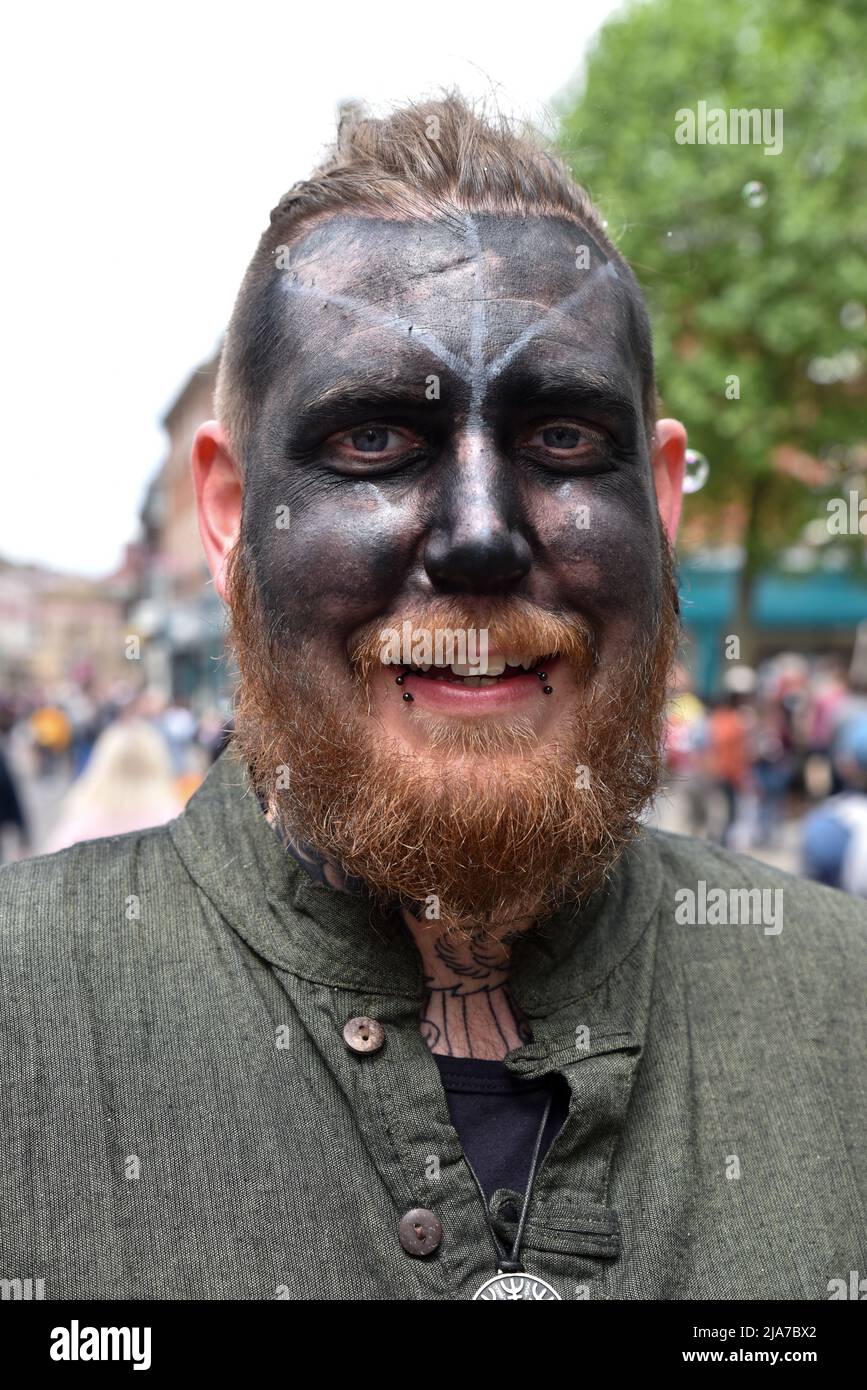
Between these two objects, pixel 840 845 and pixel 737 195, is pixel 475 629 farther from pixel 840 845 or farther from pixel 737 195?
pixel 737 195

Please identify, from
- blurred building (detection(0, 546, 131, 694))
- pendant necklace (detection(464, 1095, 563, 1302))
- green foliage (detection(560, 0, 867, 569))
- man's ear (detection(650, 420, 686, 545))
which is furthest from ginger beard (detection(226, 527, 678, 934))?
blurred building (detection(0, 546, 131, 694))

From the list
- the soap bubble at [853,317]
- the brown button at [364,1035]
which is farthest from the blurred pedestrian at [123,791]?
the soap bubble at [853,317]

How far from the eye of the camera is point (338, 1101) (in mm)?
1571

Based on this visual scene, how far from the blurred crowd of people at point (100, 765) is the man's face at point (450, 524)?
20.6 inches

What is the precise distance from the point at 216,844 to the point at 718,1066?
29.4 inches

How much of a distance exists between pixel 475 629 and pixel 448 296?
432 millimetres

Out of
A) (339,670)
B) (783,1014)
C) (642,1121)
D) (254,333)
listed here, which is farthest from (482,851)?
(254,333)

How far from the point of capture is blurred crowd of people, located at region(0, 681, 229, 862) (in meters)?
5.56

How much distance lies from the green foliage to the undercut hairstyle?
12867 millimetres

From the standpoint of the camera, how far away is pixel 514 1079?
1.64 meters

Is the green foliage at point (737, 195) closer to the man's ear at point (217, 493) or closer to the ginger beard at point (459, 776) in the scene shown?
the man's ear at point (217, 493)

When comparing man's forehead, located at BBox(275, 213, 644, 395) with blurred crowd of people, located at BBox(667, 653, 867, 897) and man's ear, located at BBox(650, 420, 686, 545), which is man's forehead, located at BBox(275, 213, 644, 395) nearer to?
man's ear, located at BBox(650, 420, 686, 545)
